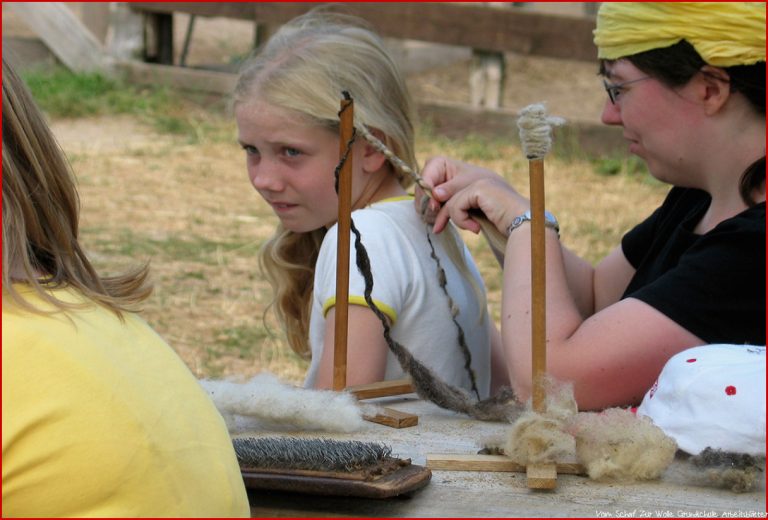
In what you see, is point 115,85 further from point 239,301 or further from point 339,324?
point 339,324

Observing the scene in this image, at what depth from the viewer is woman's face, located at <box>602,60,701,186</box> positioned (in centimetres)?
198

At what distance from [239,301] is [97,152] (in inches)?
102

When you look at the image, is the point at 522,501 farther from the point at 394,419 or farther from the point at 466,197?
the point at 466,197

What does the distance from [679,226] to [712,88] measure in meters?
0.31

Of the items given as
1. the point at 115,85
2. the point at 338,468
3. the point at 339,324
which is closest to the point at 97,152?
the point at 115,85

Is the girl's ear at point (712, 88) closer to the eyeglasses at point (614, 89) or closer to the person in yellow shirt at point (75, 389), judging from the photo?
the eyeglasses at point (614, 89)

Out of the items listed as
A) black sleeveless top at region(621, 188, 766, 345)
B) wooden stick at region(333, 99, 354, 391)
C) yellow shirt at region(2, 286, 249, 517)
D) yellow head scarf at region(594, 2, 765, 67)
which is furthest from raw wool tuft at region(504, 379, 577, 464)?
yellow head scarf at region(594, 2, 765, 67)

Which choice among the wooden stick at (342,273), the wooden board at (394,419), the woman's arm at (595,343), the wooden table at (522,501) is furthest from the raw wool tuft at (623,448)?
the wooden stick at (342,273)

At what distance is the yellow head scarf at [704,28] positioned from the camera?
6.24ft

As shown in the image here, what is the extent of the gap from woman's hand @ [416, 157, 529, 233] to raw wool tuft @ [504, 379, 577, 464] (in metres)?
0.50

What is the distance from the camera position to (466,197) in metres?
2.21

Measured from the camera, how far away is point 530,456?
167cm

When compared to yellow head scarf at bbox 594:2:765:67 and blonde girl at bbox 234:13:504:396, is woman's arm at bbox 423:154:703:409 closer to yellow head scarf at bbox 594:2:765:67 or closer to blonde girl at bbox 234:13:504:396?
blonde girl at bbox 234:13:504:396

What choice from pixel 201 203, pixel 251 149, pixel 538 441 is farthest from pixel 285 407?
pixel 201 203
